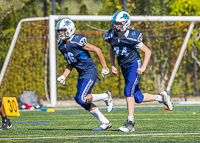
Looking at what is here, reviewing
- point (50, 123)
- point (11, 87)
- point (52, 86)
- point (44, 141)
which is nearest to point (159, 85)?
point (52, 86)

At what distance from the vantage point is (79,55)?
694 centimetres

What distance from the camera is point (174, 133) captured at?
20.2 feet

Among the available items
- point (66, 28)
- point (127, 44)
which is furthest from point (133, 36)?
point (66, 28)

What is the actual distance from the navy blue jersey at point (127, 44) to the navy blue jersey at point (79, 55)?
381 mm

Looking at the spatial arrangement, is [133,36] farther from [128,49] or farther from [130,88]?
→ [130,88]

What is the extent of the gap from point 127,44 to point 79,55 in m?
0.68

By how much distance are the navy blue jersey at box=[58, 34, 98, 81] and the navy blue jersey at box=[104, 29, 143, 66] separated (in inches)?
15.0

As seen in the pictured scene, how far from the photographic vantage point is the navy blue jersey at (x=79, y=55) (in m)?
6.85

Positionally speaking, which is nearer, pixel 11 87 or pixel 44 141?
pixel 44 141

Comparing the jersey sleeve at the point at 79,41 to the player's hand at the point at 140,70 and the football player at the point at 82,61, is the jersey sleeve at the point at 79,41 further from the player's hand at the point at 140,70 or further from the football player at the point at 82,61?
the player's hand at the point at 140,70

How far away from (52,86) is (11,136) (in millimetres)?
5721

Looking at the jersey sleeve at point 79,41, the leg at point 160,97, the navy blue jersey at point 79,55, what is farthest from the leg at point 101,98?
the jersey sleeve at point 79,41

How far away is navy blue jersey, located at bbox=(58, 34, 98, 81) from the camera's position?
685cm

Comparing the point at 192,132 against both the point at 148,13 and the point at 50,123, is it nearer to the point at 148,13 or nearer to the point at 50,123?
the point at 50,123
